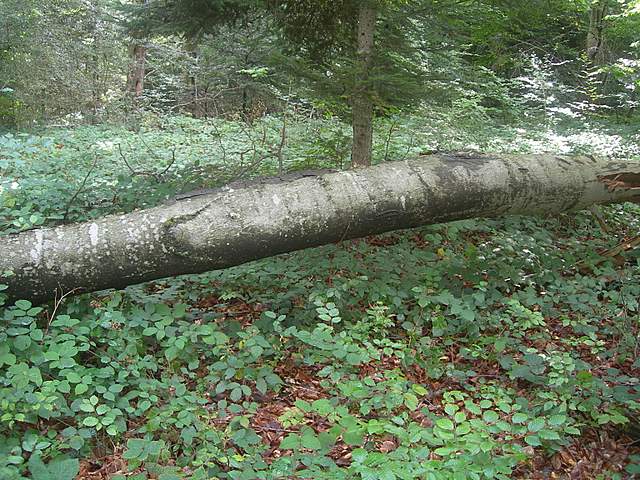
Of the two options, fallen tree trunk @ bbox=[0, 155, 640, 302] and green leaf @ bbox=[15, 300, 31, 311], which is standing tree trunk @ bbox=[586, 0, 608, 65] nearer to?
fallen tree trunk @ bbox=[0, 155, 640, 302]

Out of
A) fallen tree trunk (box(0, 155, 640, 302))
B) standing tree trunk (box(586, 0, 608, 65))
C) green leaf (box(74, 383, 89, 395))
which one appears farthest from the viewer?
standing tree trunk (box(586, 0, 608, 65))

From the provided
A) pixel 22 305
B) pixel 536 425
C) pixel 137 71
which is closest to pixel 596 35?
pixel 137 71

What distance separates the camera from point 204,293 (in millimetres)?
3758

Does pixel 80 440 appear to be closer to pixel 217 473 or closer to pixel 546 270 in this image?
pixel 217 473

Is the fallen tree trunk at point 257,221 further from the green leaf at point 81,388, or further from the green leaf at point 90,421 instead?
the green leaf at point 90,421

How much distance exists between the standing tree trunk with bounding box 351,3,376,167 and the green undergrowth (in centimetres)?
94

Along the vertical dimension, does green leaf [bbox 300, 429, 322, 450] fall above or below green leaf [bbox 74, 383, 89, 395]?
above

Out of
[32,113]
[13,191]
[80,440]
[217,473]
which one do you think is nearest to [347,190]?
[217,473]

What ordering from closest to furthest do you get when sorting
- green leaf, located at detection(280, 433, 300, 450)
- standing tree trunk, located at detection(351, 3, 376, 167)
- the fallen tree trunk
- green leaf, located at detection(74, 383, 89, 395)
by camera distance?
green leaf, located at detection(280, 433, 300, 450), green leaf, located at detection(74, 383, 89, 395), the fallen tree trunk, standing tree trunk, located at detection(351, 3, 376, 167)

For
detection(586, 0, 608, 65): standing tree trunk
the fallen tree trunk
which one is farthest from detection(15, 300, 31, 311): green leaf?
detection(586, 0, 608, 65): standing tree trunk

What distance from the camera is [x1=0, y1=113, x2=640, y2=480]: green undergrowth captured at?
2.25m

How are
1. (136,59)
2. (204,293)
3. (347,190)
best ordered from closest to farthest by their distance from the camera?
(347,190), (204,293), (136,59)

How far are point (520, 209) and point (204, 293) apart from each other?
2.69 m

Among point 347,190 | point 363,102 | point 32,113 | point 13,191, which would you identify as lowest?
point 32,113
